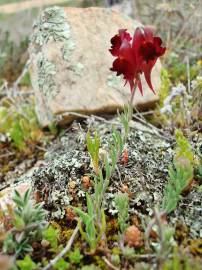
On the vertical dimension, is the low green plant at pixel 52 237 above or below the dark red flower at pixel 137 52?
below

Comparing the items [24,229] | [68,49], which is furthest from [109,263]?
[68,49]

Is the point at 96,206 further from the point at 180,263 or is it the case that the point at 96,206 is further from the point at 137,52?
the point at 137,52

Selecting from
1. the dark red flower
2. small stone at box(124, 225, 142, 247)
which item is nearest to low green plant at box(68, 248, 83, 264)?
small stone at box(124, 225, 142, 247)

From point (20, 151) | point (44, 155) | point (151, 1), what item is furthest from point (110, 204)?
point (151, 1)

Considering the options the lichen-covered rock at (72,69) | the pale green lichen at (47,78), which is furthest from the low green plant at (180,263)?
the pale green lichen at (47,78)

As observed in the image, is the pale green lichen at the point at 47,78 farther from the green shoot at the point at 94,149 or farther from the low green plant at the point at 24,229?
the low green plant at the point at 24,229

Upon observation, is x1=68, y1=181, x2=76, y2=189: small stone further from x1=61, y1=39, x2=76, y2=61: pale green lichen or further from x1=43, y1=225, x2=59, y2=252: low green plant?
x1=61, y1=39, x2=76, y2=61: pale green lichen

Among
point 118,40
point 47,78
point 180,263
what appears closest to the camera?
point 180,263
